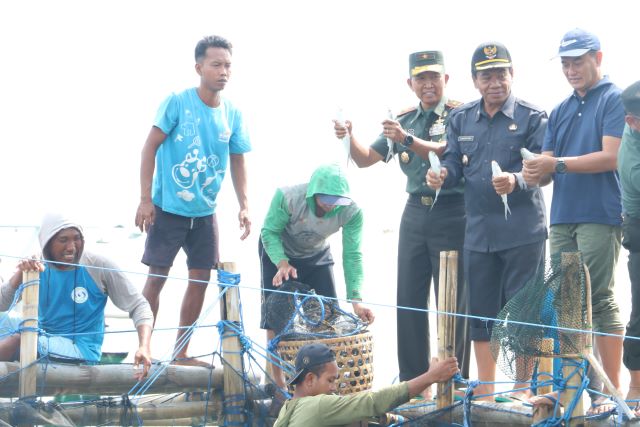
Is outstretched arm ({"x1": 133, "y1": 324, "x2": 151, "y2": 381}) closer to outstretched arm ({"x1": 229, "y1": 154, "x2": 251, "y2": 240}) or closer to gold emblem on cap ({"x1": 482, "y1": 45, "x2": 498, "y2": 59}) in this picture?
outstretched arm ({"x1": 229, "y1": 154, "x2": 251, "y2": 240})

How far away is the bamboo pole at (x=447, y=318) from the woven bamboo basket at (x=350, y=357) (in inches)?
25.9

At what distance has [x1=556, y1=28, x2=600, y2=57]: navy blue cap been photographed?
8.07 meters

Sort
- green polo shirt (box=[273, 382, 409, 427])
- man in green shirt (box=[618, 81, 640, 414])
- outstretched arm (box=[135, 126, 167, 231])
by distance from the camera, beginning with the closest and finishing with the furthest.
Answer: green polo shirt (box=[273, 382, 409, 427]) < man in green shirt (box=[618, 81, 640, 414]) < outstretched arm (box=[135, 126, 167, 231])

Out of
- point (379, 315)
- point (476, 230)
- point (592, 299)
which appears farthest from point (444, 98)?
point (379, 315)

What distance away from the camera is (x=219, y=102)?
9.72 meters

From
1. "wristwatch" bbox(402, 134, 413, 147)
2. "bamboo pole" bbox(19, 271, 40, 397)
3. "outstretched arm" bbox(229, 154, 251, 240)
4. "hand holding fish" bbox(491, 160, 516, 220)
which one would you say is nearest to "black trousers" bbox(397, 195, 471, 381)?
"wristwatch" bbox(402, 134, 413, 147)

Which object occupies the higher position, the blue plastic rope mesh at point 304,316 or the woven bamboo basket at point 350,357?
the blue plastic rope mesh at point 304,316

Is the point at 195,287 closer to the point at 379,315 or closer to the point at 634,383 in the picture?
the point at 634,383

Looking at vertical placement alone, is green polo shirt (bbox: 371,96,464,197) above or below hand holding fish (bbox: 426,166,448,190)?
above

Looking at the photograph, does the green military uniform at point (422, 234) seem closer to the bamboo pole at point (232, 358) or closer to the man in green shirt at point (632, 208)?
the bamboo pole at point (232, 358)

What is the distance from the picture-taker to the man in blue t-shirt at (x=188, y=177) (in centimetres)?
953

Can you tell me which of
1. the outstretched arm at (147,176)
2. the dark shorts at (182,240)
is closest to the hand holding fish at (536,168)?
the dark shorts at (182,240)

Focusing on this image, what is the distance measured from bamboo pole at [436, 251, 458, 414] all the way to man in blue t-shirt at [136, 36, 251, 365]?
209 cm

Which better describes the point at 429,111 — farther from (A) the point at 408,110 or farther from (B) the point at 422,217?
(B) the point at 422,217
